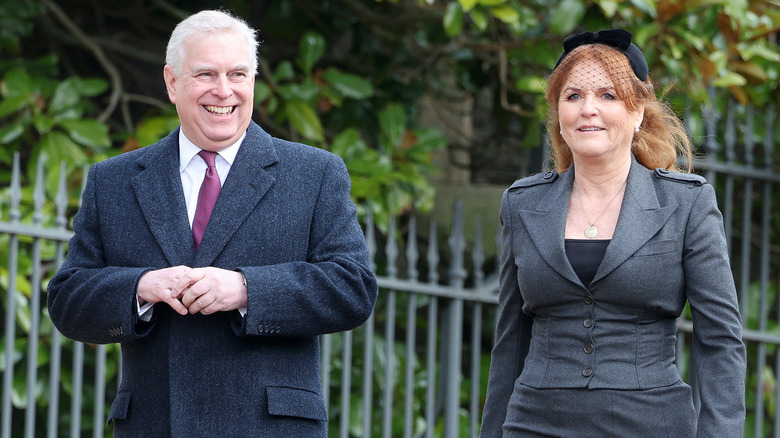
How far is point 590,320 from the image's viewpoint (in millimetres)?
2537

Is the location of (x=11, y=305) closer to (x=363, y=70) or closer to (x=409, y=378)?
(x=409, y=378)

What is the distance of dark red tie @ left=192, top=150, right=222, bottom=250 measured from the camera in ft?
8.24

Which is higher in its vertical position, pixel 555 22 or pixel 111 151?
pixel 555 22

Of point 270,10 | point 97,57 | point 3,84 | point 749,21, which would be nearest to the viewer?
point 749,21

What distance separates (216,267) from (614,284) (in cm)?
84

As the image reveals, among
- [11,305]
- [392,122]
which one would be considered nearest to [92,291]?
[11,305]

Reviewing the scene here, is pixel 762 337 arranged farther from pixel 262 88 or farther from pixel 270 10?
pixel 270 10

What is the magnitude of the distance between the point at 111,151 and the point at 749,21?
238cm

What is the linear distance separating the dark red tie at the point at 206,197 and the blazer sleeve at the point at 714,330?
1.02 meters

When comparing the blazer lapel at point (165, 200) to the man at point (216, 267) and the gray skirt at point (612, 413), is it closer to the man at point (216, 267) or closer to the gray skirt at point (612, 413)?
the man at point (216, 267)

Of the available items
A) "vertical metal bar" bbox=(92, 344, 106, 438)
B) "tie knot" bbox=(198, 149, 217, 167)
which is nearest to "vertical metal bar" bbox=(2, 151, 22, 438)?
"vertical metal bar" bbox=(92, 344, 106, 438)

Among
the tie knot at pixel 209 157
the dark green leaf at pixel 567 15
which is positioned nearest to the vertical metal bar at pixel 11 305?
the tie knot at pixel 209 157

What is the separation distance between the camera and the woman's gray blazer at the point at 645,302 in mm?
2490

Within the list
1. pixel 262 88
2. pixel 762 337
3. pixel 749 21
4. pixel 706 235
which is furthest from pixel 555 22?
pixel 706 235
